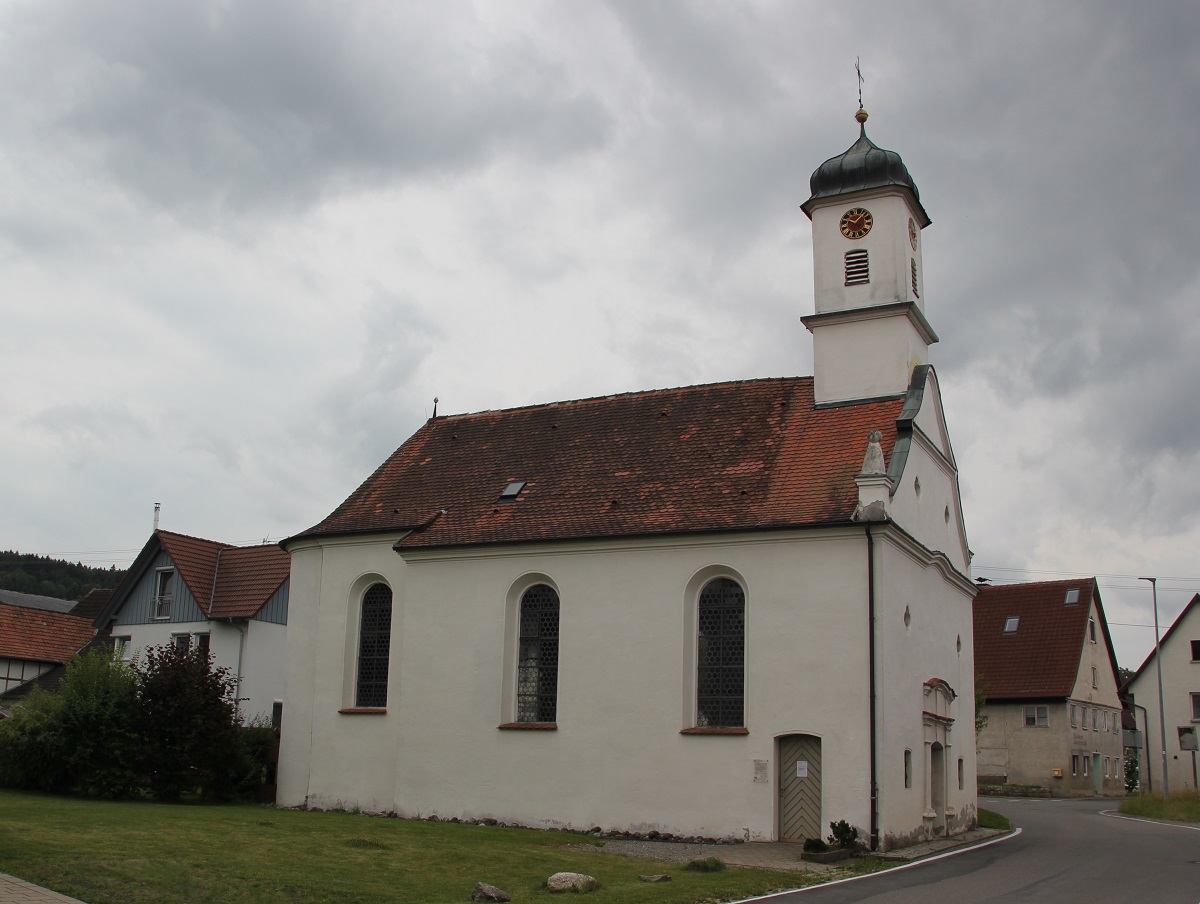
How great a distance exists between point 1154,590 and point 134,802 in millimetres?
38693

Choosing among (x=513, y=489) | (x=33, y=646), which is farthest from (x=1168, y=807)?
(x=33, y=646)

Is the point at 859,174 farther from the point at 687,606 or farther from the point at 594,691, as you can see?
the point at 594,691

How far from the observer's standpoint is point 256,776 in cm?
2955

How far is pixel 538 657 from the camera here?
26.7m

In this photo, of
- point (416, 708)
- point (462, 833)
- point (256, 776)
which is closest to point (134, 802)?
point (256, 776)

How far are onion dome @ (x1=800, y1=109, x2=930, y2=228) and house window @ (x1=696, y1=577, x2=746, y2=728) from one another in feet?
35.0

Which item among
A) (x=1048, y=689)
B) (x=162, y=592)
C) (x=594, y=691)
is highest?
(x=162, y=592)

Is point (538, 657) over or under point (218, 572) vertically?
under

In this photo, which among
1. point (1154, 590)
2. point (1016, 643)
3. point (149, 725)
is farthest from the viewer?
point (1016, 643)

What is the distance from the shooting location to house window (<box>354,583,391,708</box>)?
28.9 m

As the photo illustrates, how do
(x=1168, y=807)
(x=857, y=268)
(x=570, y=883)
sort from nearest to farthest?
(x=570, y=883) < (x=857, y=268) < (x=1168, y=807)

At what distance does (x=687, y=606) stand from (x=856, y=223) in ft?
35.3

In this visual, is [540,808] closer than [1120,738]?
Yes

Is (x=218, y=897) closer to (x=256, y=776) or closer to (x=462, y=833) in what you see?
(x=462, y=833)
